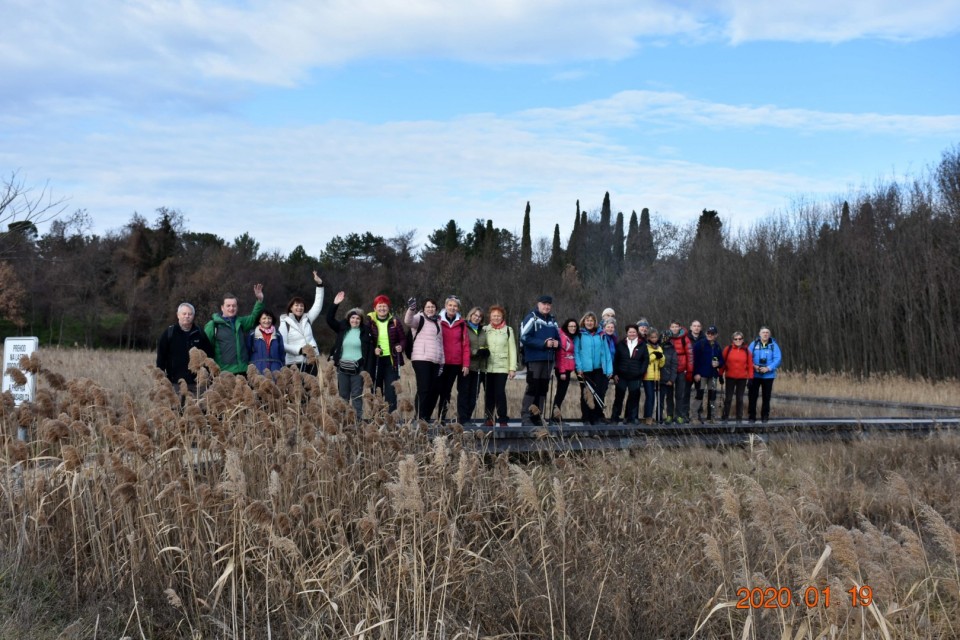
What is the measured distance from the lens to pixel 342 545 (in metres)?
5.28

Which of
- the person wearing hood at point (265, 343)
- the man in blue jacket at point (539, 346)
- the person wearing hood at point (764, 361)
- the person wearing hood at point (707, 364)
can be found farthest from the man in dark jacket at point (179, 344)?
the person wearing hood at point (764, 361)

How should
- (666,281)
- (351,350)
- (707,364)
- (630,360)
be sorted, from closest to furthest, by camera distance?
(351,350)
(630,360)
(707,364)
(666,281)

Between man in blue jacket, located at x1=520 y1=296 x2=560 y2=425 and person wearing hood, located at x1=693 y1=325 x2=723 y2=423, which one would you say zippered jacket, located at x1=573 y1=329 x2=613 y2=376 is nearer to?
man in blue jacket, located at x1=520 y1=296 x2=560 y2=425

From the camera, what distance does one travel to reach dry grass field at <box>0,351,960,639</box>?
4582 mm

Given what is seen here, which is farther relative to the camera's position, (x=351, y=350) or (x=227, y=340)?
(x=351, y=350)

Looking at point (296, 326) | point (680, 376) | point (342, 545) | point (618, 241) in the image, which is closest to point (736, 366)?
point (680, 376)

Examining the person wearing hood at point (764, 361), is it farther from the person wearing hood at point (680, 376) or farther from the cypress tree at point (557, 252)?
the cypress tree at point (557, 252)

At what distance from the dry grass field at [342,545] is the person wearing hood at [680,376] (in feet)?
25.9

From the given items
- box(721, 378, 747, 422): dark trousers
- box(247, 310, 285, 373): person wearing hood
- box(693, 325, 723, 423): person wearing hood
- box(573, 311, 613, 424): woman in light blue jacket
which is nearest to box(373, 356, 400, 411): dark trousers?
box(247, 310, 285, 373): person wearing hood

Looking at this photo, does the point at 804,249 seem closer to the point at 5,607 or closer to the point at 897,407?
the point at 897,407

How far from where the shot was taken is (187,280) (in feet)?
144

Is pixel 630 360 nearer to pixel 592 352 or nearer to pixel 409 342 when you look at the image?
pixel 592 352

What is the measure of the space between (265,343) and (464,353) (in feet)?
8.98

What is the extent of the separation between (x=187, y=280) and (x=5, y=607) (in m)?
40.9
